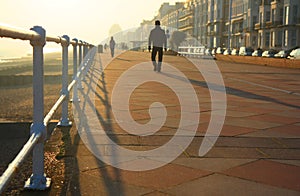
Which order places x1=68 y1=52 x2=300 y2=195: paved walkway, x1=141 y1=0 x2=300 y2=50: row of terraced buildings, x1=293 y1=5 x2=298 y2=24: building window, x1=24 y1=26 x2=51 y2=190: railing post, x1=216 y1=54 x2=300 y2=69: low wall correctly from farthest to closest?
1. x1=141 y1=0 x2=300 y2=50: row of terraced buildings
2. x1=293 y1=5 x2=298 y2=24: building window
3. x1=216 y1=54 x2=300 y2=69: low wall
4. x1=68 y1=52 x2=300 y2=195: paved walkway
5. x1=24 y1=26 x2=51 y2=190: railing post

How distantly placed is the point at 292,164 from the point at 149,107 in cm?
311

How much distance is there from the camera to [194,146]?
389 cm

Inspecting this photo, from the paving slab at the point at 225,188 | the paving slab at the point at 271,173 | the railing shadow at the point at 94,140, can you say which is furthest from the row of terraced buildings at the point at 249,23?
the paving slab at the point at 225,188

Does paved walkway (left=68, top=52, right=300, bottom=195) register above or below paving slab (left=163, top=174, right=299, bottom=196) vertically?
above

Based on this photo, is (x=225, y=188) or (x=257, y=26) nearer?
(x=225, y=188)

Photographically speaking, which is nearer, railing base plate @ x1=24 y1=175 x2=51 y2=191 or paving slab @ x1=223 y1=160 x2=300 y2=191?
railing base plate @ x1=24 y1=175 x2=51 y2=191

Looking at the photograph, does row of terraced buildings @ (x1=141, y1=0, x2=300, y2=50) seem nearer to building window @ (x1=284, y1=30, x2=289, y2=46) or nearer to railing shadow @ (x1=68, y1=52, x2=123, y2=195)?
building window @ (x1=284, y1=30, x2=289, y2=46)

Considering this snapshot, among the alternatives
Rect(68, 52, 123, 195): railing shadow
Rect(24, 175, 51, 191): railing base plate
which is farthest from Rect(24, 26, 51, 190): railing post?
Rect(68, 52, 123, 195): railing shadow

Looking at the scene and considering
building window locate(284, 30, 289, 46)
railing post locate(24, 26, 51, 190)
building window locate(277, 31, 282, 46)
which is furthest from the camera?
building window locate(277, 31, 282, 46)

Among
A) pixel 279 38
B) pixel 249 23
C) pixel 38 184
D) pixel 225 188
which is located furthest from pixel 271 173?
pixel 249 23

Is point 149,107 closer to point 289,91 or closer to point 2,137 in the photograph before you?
point 2,137

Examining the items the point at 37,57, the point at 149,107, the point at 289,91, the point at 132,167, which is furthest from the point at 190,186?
the point at 289,91

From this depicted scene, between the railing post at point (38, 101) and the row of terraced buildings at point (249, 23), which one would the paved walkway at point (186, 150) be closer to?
the railing post at point (38, 101)

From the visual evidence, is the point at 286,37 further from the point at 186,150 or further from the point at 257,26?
the point at 186,150
